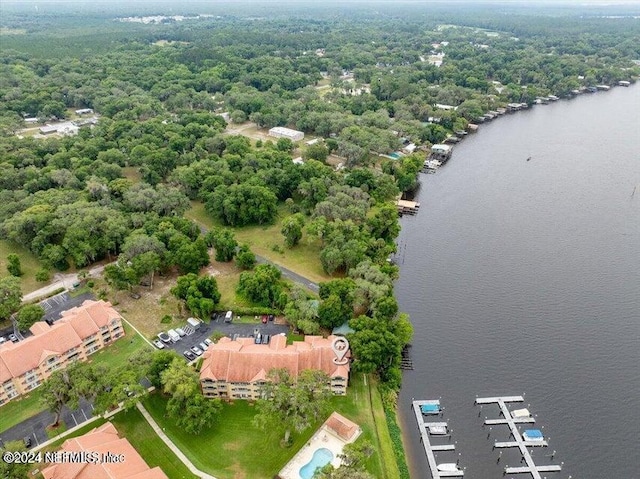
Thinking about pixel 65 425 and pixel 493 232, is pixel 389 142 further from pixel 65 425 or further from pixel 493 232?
pixel 65 425

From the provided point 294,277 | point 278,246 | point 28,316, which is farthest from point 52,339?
point 278,246

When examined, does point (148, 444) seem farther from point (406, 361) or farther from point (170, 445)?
point (406, 361)

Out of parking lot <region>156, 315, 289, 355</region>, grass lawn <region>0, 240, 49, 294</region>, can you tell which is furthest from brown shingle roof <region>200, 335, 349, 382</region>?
grass lawn <region>0, 240, 49, 294</region>

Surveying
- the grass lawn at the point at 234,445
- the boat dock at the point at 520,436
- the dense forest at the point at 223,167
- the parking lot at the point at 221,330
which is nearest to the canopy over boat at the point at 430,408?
the dense forest at the point at 223,167

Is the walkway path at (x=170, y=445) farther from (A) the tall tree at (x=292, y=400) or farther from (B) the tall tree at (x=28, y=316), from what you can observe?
(B) the tall tree at (x=28, y=316)

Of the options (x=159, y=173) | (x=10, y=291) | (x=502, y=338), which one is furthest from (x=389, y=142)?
(x=10, y=291)

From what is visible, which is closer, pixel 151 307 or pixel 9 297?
pixel 9 297
